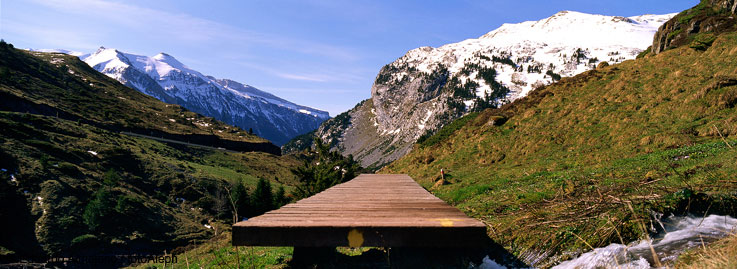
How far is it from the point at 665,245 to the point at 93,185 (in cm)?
8709

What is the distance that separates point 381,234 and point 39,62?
836 feet

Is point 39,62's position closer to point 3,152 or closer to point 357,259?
point 3,152

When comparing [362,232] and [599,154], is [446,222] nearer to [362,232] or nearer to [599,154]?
[362,232]

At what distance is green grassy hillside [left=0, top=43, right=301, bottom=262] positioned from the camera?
53106mm

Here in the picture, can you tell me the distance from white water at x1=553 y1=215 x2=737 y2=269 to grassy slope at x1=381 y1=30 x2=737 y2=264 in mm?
287

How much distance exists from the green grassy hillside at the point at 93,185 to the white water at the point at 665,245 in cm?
1736

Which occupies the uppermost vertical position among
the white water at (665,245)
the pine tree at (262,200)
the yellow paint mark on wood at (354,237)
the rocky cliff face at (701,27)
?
the rocky cliff face at (701,27)

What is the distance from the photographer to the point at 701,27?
1499 inches

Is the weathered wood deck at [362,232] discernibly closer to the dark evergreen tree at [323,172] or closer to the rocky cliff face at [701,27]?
the dark evergreen tree at [323,172]

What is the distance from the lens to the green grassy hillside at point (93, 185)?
174 ft

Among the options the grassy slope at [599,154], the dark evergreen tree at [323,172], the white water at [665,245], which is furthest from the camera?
the dark evergreen tree at [323,172]

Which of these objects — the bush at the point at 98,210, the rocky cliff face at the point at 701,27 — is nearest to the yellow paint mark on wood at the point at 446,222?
the rocky cliff face at the point at 701,27

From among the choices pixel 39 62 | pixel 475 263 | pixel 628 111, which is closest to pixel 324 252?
pixel 475 263

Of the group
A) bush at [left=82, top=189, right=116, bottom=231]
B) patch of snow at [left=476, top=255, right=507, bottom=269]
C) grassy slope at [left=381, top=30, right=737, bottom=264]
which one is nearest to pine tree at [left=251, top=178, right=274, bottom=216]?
bush at [left=82, top=189, right=116, bottom=231]
